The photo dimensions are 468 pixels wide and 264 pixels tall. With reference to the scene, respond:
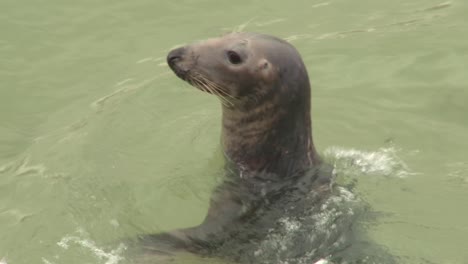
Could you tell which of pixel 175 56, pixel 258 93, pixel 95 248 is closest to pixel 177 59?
pixel 175 56

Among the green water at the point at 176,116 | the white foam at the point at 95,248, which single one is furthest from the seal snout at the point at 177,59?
the white foam at the point at 95,248

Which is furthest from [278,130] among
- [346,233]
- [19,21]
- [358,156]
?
[19,21]

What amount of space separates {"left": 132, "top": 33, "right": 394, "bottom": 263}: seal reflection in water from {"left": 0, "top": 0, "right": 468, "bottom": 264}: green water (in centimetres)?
48

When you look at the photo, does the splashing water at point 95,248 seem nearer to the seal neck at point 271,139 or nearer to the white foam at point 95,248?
the white foam at point 95,248

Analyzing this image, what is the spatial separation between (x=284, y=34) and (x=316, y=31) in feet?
1.20

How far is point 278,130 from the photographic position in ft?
18.9

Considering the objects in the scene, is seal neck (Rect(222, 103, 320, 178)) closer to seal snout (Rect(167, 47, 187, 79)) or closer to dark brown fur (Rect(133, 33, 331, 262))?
dark brown fur (Rect(133, 33, 331, 262))

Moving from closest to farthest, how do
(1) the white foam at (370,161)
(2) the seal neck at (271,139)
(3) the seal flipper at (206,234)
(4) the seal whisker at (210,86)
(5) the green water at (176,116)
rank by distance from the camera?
(3) the seal flipper at (206,234) < (4) the seal whisker at (210,86) < (2) the seal neck at (271,139) < (5) the green water at (176,116) < (1) the white foam at (370,161)

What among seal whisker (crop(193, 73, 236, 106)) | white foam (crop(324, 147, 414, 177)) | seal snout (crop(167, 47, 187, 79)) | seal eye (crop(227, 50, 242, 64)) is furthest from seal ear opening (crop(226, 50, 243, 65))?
white foam (crop(324, 147, 414, 177))

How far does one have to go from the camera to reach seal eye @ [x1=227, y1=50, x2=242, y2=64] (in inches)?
218

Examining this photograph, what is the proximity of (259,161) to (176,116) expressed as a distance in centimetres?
207

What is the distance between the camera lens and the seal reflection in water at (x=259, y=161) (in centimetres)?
550

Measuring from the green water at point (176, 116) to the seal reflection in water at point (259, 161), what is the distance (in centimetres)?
48

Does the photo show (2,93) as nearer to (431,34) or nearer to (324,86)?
(324,86)
